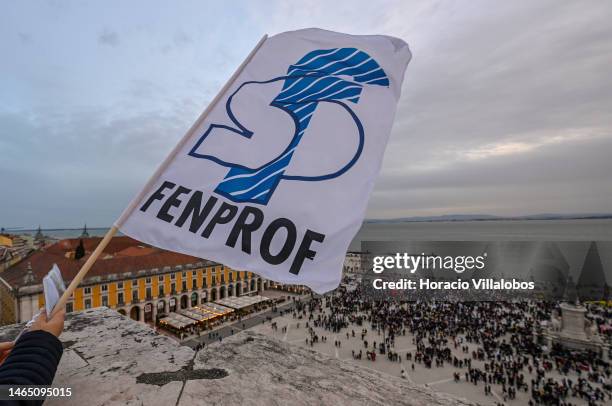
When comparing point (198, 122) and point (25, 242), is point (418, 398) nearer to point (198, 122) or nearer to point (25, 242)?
point (198, 122)

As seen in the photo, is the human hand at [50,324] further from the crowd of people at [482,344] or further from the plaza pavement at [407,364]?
the crowd of people at [482,344]

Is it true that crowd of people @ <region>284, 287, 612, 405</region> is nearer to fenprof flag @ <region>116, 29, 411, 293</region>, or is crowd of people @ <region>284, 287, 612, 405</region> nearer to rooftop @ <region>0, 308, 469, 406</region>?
rooftop @ <region>0, 308, 469, 406</region>

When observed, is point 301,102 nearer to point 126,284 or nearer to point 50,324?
point 50,324

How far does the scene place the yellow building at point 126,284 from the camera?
24.9m

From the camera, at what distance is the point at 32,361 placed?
1528 millimetres

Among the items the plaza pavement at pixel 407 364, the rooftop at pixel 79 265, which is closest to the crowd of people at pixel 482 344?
the plaza pavement at pixel 407 364

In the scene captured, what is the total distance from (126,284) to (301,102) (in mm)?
33159

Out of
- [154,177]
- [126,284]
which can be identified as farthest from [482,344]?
[126,284]

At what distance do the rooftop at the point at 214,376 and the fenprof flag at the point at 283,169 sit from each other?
2.61ft

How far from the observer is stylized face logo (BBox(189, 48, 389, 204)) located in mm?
2842

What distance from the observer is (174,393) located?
2143 mm

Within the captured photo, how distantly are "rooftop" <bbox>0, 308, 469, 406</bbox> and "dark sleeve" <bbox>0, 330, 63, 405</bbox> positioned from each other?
68cm

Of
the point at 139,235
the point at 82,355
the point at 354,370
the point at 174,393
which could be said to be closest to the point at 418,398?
the point at 354,370

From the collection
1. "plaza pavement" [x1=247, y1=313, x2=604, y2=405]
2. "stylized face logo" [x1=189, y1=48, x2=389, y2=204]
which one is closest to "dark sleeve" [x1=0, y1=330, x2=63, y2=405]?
"stylized face logo" [x1=189, y1=48, x2=389, y2=204]
